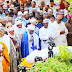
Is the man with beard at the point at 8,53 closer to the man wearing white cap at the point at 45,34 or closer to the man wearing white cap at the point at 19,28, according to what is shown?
the man wearing white cap at the point at 19,28

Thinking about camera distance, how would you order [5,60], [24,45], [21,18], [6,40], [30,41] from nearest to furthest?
[5,60] < [6,40] < [30,41] < [24,45] < [21,18]

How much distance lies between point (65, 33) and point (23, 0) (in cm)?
280

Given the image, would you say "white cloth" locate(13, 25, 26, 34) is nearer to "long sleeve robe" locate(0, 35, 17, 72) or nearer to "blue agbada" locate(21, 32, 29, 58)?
"blue agbada" locate(21, 32, 29, 58)

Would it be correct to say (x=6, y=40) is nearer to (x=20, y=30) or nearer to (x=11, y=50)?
(x=11, y=50)

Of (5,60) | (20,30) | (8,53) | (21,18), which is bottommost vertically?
(5,60)

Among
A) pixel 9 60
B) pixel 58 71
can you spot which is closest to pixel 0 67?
pixel 9 60

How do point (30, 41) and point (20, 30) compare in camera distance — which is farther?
point (20, 30)

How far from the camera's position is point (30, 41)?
16.8ft

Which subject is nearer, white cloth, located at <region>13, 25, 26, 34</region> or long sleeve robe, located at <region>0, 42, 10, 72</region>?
long sleeve robe, located at <region>0, 42, 10, 72</region>

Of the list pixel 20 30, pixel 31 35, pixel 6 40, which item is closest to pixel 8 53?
pixel 6 40

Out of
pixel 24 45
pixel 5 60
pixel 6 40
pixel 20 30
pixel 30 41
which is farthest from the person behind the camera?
pixel 20 30

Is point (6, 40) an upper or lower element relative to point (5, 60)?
upper

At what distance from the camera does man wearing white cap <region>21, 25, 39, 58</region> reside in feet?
16.8

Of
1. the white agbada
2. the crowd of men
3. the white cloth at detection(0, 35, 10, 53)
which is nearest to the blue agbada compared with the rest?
the crowd of men
